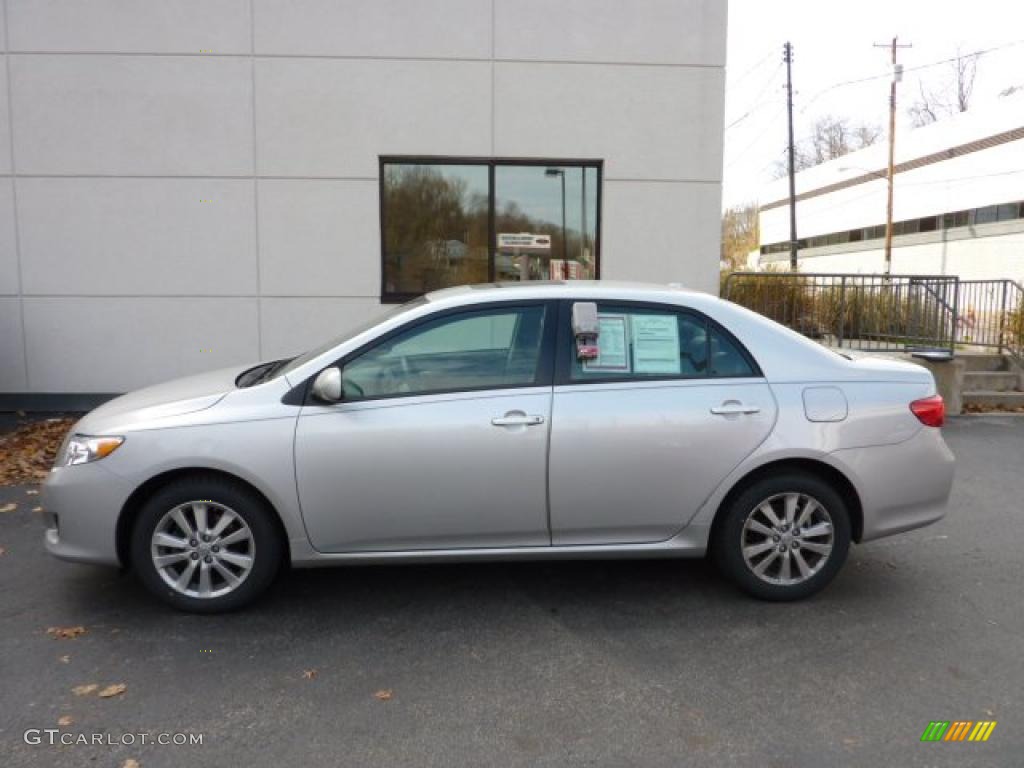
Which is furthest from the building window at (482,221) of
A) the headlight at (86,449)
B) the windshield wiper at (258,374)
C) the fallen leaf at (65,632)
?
the fallen leaf at (65,632)

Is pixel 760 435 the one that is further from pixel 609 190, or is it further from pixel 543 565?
pixel 609 190

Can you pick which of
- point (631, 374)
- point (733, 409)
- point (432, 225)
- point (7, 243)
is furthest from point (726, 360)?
point (7, 243)

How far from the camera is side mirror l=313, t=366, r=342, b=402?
3945 mm

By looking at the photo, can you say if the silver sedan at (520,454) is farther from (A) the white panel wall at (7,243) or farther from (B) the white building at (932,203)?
(B) the white building at (932,203)

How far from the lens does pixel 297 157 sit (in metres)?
9.10

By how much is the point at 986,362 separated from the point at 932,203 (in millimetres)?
25378

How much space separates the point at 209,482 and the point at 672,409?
2.30 meters

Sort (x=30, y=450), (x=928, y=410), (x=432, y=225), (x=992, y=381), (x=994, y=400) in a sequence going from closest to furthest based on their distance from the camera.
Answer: (x=928, y=410) < (x=30, y=450) < (x=432, y=225) < (x=994, y=400) < (x=992, y=381)

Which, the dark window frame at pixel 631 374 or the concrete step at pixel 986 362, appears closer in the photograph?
the dark window frame at pixel 631 374

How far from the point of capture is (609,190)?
9.35 metres

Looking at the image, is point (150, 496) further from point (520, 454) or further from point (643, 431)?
point (643, 431)

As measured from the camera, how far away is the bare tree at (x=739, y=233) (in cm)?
6208

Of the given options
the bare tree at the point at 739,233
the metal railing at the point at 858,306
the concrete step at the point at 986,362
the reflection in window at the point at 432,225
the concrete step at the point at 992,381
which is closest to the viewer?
the reflection in window at the point at 432,225

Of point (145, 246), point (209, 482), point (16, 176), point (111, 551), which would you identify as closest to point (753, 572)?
point (209, 482)
